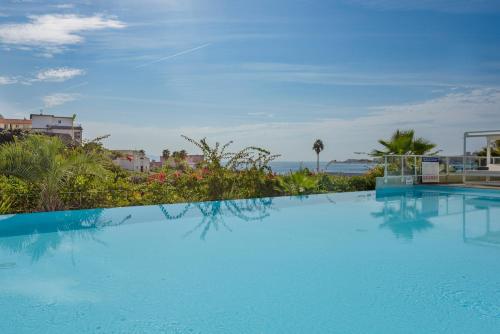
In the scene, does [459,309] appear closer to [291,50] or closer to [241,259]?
[241,259]

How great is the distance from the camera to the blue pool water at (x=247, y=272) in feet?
11.5

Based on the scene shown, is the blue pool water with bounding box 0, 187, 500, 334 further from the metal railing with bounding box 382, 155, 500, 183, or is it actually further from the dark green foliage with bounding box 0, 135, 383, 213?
the metal railing with bounding box 382, 155, 500, 183

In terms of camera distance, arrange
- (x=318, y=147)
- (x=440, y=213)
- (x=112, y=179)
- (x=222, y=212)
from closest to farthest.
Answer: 1. (x=222, y=212)
2. (x=112, y=179)
3. (x=440, y=213)
4. (x=318, y=147)

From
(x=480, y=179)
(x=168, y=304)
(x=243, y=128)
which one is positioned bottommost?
(x=168, y=304)

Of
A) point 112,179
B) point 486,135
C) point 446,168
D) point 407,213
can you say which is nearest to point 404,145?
point 446,168

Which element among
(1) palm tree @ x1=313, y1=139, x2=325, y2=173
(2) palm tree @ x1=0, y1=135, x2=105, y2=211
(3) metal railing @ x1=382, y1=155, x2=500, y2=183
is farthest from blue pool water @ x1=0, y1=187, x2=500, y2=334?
(1) palm tree @ x1=313, y1=139, x2=325, y2=173

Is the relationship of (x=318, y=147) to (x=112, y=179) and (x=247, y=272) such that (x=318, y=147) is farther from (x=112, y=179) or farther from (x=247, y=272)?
(x=247, y=272)

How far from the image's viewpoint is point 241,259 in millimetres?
5539

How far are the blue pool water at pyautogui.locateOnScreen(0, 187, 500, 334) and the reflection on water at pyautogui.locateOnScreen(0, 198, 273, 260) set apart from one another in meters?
0.03

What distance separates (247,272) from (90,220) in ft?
14.4

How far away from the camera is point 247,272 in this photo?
16.2ft

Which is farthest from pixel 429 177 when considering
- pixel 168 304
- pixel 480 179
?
pixel 168 304

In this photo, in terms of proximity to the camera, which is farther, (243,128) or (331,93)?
(331,93)

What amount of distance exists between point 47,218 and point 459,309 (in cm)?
693
